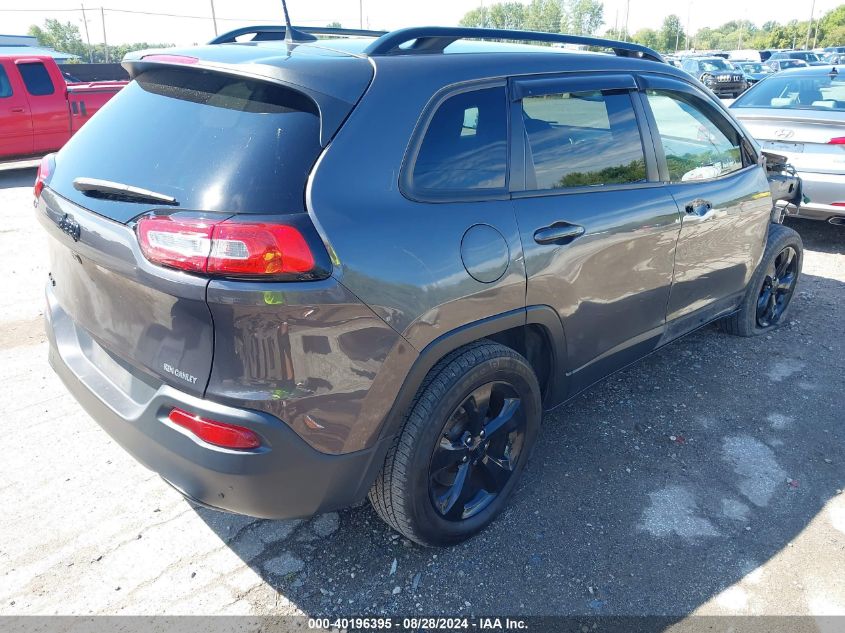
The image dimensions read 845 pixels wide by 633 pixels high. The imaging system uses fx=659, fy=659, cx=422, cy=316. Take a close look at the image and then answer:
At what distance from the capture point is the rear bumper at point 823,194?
6031 millimetres

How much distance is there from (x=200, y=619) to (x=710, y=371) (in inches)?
129

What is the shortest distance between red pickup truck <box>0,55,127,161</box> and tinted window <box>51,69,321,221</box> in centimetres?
948

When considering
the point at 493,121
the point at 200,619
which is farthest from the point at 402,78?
the point at 200,619

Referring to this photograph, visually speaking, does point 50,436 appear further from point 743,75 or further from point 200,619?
point 743,75

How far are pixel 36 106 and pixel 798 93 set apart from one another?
1078cm

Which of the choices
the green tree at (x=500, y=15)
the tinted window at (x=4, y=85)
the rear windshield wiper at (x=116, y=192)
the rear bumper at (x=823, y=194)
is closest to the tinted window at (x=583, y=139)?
the rear windshield wiper at (x=116, y=192)

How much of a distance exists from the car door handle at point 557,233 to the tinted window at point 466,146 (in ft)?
0.82

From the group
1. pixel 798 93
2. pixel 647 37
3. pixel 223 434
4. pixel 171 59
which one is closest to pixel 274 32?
pixel 171 59

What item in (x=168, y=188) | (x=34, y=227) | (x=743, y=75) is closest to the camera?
(x=168, y=188)

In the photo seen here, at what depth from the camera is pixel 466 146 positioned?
2.44 meters

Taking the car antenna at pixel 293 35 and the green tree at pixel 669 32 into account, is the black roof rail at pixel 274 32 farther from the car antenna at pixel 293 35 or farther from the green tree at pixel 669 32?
the green tree at pixel 669 32

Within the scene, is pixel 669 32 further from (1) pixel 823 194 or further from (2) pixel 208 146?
(2) pixel 208 146

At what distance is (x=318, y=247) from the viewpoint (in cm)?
195

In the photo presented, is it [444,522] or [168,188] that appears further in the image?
[444,522]
